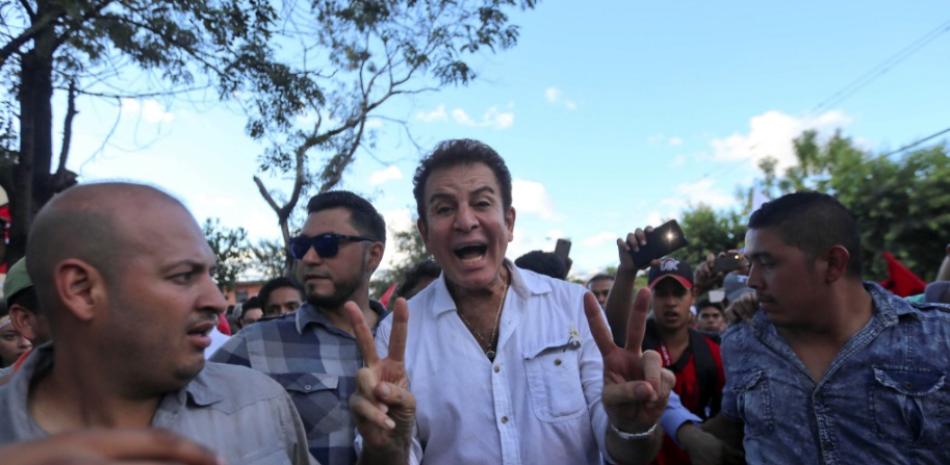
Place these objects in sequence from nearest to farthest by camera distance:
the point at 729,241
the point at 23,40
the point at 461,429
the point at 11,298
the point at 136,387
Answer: the point at 136,387, the point at 461,429, the point at 11,298, the point at 23,40, the point at 729,241

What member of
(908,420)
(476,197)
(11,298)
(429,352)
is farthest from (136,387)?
(908,420)

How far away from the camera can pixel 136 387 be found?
1.69 metres

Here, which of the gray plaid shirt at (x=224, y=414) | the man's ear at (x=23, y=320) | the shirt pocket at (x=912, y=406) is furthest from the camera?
the man's ear at (x=23, y=320)

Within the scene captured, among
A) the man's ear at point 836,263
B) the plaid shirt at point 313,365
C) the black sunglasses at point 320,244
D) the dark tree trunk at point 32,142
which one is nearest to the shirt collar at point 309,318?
the plaid shirt at point 313,365

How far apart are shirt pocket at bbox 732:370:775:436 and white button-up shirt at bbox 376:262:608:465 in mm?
727

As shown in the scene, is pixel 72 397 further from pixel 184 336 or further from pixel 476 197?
pixel 476 197

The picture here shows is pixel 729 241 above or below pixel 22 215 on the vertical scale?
below

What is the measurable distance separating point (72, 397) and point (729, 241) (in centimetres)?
2927

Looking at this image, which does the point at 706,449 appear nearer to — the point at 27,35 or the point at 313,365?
the point at 313,365

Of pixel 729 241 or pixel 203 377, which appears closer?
pixel 203 377

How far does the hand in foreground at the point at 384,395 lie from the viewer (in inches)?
73.5

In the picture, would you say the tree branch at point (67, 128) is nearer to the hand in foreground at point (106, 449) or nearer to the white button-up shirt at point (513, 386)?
the white button-up shirt at point (513, 386)

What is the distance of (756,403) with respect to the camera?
2.61 meters

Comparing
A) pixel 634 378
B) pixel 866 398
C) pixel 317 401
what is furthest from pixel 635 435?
pixel 317 401
